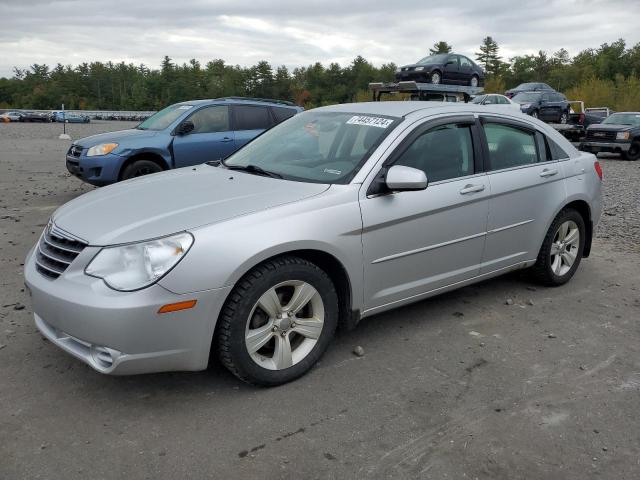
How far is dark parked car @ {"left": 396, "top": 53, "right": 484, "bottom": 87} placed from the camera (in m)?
21.3

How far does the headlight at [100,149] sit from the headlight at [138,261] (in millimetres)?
6256

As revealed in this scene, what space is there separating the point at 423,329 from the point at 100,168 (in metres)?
6.21

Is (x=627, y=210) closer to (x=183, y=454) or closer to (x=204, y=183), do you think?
(x=204, y=183)

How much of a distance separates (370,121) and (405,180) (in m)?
0.79

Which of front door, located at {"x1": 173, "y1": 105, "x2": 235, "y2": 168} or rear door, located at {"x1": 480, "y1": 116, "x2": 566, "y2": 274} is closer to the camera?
rear door, located at {"x1": 480, "y1": 116, "x2": 566, "y2": 274}

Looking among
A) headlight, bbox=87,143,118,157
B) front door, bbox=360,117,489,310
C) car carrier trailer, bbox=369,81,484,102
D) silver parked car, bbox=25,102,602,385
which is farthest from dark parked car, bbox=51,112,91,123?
front door, bbox=360,117,489,310

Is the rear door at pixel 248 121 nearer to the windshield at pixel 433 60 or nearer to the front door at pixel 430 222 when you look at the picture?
the front door at pixel 430 222

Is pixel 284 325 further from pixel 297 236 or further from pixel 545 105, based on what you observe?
pixel 545 105

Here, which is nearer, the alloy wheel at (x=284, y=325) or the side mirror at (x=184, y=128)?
the alloy wheel at (x=284, y=325)

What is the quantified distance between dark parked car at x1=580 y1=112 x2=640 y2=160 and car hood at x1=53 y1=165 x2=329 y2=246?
16772mm

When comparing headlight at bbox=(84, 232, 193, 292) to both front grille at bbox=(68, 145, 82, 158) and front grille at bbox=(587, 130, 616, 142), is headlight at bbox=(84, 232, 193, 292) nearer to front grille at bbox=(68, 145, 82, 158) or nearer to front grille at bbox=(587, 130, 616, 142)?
front grille at bbox=(68, 145, 82, 158)

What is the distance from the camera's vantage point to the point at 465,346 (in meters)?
4.00

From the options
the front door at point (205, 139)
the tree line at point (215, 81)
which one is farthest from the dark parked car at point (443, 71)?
the tree line at point (215, 81)

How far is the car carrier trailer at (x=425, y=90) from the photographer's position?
698 inches
